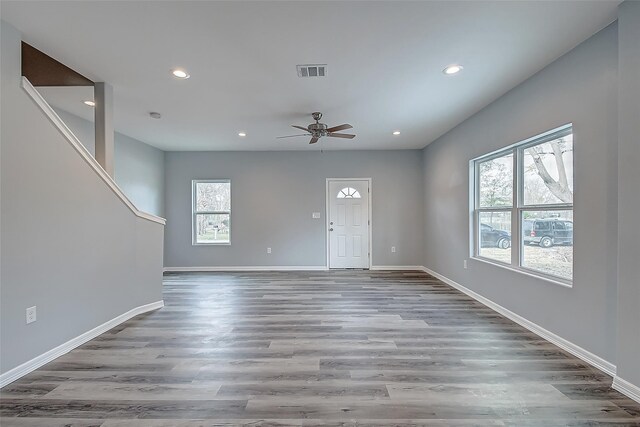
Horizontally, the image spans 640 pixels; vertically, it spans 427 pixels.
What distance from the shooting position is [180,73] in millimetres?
2723

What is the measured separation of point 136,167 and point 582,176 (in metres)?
6.24

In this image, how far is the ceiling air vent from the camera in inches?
101

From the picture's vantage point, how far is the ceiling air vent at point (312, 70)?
2.58 meters

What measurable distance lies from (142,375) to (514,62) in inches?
160

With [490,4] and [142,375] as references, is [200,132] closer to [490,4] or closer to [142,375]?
[142,375]

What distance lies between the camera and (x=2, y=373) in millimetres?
1912

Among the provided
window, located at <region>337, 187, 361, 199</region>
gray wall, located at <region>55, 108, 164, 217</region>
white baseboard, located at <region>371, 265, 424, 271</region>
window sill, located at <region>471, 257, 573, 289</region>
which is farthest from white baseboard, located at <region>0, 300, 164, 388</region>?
window sill, located at <region>471, 257, 573, 289</region>

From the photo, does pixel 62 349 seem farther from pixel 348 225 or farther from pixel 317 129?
pixel 348 225

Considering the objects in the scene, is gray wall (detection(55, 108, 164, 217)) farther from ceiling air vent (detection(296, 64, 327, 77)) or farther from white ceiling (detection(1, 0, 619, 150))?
ceiling air vent (detection(296, 64, 327, 77))

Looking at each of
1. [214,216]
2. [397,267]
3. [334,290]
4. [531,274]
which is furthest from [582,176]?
[214,216]

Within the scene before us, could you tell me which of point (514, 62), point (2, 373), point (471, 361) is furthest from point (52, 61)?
point (471, 361)

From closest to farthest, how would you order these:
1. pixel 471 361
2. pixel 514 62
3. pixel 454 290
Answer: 1. pixel 471 361
2. pixel 514 62
3. pixel 454 290

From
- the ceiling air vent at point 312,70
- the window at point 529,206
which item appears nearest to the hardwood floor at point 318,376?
the window at point 529,206

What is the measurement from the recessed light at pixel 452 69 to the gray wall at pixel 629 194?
103 centimetres
